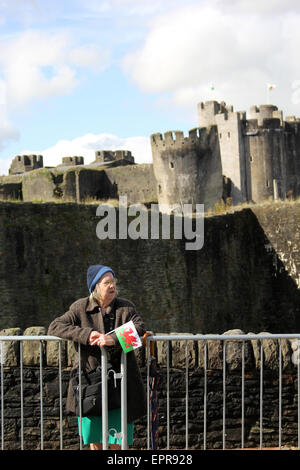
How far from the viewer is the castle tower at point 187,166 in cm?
4138

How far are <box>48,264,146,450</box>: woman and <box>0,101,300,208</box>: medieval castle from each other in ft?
103

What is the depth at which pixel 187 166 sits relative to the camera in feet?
136

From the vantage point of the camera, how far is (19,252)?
1605 centimetres

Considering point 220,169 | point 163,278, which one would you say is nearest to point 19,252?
point 163,278

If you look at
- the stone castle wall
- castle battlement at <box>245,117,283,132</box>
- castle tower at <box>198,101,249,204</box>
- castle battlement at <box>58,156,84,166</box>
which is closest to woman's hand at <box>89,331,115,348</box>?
the stone castle wall

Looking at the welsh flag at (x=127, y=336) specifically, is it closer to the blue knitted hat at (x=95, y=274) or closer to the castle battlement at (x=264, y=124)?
the blue knitted hat at (x=95, y=274)

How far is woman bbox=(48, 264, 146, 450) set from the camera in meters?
6.20

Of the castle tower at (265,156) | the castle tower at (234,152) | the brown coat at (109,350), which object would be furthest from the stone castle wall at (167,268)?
the castle tower at (265,156)

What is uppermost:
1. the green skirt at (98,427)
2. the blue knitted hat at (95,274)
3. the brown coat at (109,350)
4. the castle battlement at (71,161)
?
the castle battlement at (71,161)

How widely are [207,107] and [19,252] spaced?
3740cm

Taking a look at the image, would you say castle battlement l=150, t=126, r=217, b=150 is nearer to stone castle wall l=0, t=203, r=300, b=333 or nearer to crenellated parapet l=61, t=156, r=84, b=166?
crenellated parapet l=61, t=156, r=84, b=166

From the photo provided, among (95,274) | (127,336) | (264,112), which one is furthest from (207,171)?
(127,336)

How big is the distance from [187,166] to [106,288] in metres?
35.5
